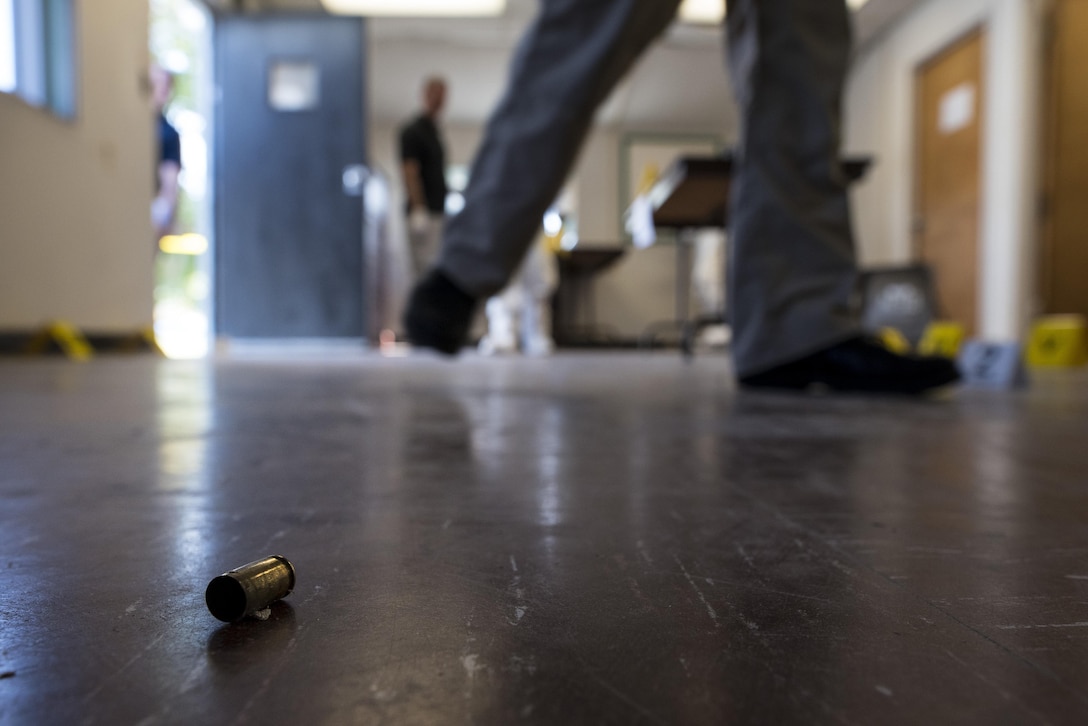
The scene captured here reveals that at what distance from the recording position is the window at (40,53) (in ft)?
11.1

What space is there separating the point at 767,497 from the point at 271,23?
6291 mm

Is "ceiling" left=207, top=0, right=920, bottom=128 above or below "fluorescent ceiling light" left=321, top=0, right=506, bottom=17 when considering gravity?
below

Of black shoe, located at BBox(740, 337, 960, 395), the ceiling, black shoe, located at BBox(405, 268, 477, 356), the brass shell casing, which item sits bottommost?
the brass shell casing

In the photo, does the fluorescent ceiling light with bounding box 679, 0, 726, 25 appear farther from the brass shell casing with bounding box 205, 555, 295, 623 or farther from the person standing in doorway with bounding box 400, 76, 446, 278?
the brass shell casing with bounding box 205, 555, 295, 623

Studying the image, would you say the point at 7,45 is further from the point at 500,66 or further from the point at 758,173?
the point at 500,66

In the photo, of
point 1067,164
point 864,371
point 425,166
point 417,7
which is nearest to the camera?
point 864,371

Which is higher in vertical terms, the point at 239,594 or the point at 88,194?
the point at 88,194

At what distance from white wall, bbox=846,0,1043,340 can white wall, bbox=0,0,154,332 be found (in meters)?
5.02

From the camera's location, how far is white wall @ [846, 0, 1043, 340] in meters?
5.11

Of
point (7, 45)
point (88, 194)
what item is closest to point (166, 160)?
point (88, 194)

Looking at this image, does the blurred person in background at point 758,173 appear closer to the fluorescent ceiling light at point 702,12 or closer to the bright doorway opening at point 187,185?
the bright doorway opening at point 187,185

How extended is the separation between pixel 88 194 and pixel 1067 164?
532cm

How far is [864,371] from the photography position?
134 cm

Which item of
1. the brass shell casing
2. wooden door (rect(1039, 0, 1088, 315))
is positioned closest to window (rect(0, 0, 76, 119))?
the brass shell casing
